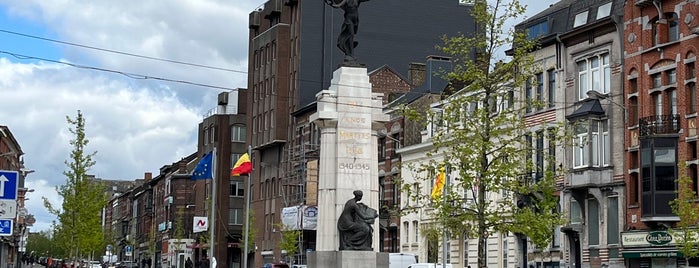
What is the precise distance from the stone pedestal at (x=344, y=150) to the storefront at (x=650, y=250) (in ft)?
64.3

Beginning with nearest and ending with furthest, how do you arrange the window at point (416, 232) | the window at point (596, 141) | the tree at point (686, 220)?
the tree at point (686, 220) → the window at point (596, 141) → the window at point (416, 232)

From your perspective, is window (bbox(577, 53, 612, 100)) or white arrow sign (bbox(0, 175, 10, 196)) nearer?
white arrow sign (bbox(0, 175, 10, 196))

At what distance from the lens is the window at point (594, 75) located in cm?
5366

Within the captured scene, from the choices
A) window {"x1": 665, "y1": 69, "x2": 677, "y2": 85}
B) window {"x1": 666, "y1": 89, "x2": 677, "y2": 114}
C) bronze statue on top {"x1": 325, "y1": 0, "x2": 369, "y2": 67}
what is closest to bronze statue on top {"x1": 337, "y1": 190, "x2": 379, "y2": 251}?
bronze statue on top {"x1": 325, "y1": 0, "x2": 369, "y2": 67}

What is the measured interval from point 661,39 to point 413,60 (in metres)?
38.0

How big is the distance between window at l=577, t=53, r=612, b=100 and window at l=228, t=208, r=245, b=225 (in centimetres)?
5080

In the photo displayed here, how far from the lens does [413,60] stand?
286 feet

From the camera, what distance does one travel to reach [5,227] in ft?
85.5

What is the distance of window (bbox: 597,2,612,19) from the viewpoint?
5371 cm

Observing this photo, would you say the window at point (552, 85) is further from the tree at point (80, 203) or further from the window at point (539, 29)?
the tree at point (80, 203)

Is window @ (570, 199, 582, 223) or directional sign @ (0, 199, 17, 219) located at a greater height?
window @ (570, 199, 582, 223)

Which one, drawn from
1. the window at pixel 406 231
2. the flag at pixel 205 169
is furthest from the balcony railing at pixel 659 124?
the window at pixel 406 231

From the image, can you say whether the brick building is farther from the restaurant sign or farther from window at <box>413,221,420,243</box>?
the restaurant sign

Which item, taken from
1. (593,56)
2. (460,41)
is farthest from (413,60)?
(460,41)
